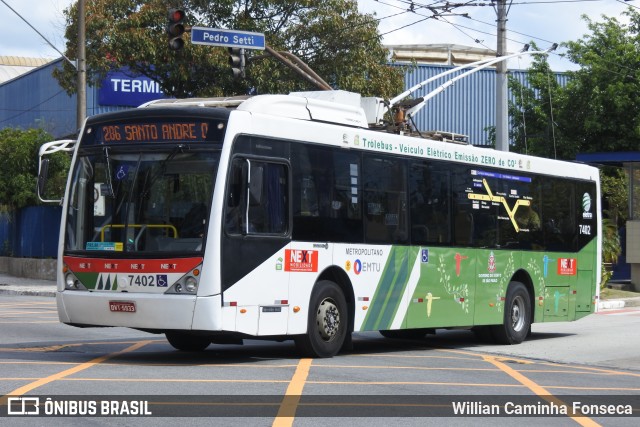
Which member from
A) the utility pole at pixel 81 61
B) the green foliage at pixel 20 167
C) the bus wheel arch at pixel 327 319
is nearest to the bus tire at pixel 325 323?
the bus wheel arch at pixel 327 319

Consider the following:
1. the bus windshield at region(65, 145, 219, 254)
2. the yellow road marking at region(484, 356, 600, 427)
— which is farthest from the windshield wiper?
the yellow road marking at region(484, 356, 600, 427)

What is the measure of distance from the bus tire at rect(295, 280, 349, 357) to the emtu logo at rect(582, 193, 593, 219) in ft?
24.4

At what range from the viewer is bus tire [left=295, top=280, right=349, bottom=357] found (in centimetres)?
1398

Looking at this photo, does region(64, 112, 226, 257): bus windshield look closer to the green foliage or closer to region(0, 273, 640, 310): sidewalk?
region(0, 273, 640, 310): sidewalk

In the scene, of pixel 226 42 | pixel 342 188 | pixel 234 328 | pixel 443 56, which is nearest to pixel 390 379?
pixel 234 328

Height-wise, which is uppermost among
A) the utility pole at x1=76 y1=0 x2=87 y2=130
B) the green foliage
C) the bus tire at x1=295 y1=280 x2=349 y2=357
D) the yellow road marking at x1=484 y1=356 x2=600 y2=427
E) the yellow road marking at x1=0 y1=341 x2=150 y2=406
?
the utility pole at x1=76 y1=0 x2=87 y2=130

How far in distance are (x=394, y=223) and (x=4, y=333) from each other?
6565 mm

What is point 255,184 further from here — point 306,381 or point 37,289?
point 37,289

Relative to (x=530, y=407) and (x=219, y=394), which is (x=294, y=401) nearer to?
(x=219, y=394)

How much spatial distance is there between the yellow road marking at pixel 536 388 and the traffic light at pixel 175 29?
427 inches

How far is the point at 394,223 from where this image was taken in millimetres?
15609

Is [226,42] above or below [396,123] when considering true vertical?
above

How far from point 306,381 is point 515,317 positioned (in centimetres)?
782

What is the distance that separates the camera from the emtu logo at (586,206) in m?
20.4
